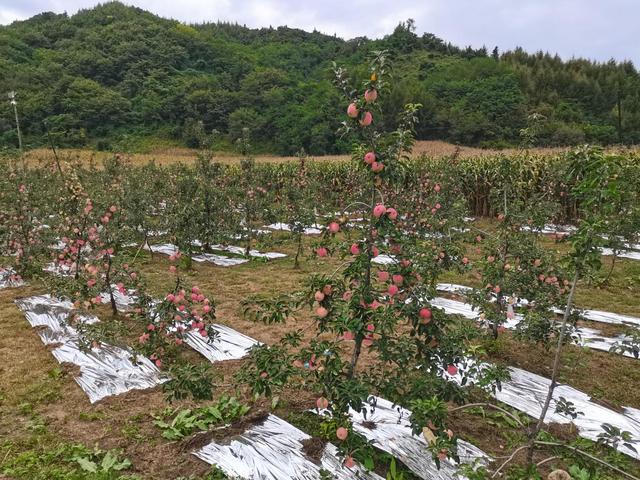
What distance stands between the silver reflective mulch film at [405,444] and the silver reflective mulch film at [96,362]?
228cm

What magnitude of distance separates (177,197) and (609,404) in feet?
27.0

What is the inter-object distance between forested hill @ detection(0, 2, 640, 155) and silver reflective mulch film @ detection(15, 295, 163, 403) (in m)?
32.3

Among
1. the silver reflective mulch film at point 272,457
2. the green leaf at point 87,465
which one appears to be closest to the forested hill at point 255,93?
the silver reflective mulch film at point 272,457

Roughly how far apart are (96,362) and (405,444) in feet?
11.2

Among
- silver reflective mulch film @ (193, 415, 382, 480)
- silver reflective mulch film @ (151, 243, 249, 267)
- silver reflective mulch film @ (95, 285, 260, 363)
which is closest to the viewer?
silver reflective mulch film @ (193, 415, 382, 480)

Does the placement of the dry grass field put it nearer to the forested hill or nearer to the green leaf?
the forested hill

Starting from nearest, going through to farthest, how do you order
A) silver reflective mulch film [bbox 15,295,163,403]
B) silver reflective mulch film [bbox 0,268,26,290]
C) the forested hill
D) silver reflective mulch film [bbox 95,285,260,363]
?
1. silver reflective mulch film [bbox 15,295,163,403]
2. silver reflective mulch film [bbox 95,285,260,363]
3. silver reflective mulch film [bbox 0,268,26,290]
4. the forested hill

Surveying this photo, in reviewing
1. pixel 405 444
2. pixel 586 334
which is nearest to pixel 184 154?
pixel 586 334

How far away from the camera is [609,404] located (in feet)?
11.4

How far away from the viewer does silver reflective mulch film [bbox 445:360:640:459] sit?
3170 millimetres

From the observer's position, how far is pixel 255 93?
47.4 meters

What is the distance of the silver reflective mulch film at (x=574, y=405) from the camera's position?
3.17 metres

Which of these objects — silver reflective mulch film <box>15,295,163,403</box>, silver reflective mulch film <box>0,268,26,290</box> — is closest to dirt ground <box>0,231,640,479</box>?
silver reflective mulch film <box>15,295,163,403</box>

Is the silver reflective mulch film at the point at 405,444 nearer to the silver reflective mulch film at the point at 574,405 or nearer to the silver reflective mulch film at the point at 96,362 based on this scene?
the silver reflective mulch film at the point at 574,405
